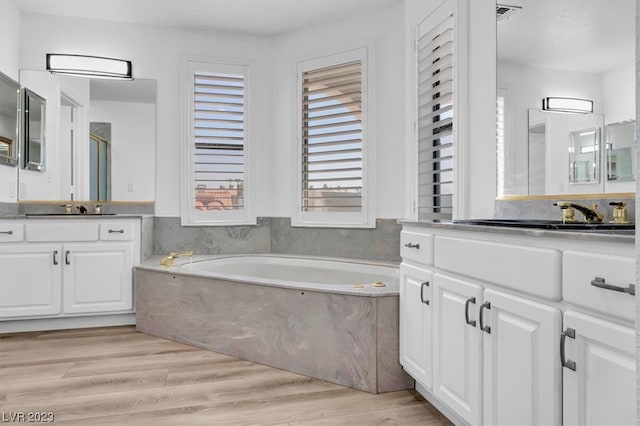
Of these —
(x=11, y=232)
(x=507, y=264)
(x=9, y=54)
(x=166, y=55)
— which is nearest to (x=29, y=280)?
(x=11, y=232)

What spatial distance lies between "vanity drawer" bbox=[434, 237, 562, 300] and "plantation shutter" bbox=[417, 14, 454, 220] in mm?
1022

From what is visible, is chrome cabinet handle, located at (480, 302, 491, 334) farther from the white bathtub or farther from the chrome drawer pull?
the white bathtub

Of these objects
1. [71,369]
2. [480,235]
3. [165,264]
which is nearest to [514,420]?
[480,235]

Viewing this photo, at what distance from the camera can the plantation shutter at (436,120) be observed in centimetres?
275

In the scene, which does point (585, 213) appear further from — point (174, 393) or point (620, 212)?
point (174, 393)

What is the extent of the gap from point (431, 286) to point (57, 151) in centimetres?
341

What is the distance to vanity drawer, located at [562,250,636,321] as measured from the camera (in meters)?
1.05

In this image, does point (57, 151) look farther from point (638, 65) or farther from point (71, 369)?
point (638, 65)

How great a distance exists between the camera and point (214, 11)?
3811 millimetres

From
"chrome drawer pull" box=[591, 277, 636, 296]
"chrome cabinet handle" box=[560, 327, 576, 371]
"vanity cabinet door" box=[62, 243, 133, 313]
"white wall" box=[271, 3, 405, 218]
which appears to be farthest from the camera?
"white wall" box=[271, 3, 405, 218]

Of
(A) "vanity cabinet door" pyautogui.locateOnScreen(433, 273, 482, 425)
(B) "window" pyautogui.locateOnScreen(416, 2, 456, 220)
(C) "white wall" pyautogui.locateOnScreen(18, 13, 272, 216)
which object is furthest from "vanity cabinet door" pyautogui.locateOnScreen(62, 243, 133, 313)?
(A) "vanity cabinet door" pyautogui.locateOnScreen(433, 273, 482, 425)

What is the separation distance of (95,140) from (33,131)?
1.54 feet

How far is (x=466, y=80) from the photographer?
8.50 ft

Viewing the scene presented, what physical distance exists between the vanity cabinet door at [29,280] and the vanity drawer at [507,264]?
9.54ft
